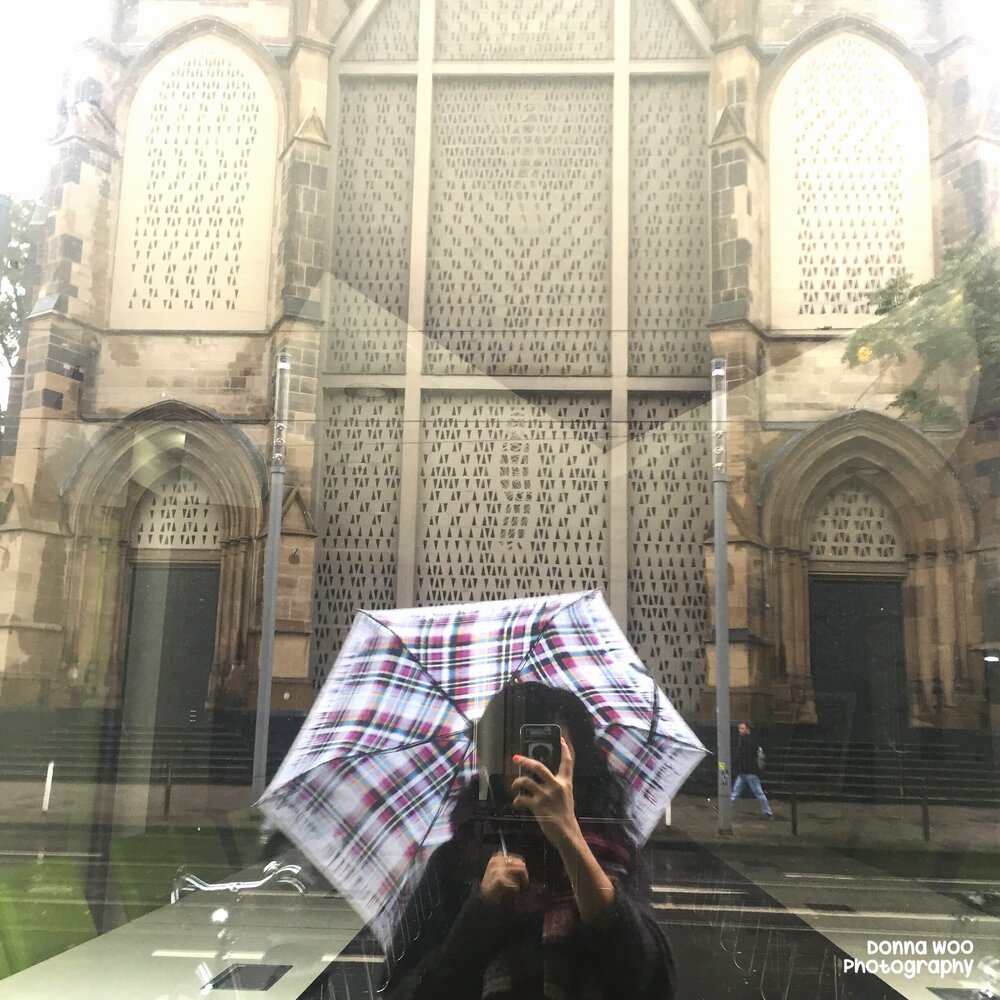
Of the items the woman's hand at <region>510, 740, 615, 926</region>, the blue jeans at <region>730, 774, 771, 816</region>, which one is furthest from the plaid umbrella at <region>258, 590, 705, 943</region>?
the blue jeans at <region>730, 774, 771, 816</region>

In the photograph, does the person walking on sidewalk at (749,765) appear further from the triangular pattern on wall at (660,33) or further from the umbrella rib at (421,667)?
the triangular pattern on wall at (660,33)

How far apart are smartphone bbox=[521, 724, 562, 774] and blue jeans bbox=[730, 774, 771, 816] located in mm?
2334

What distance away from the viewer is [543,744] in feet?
7.48

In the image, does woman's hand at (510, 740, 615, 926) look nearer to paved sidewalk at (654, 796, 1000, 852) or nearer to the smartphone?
the smartphone

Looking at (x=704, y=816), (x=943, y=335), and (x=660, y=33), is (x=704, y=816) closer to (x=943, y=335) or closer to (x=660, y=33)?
(x=943, y=335)

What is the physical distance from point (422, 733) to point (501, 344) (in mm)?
2811

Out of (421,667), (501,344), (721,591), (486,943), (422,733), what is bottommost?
(486,943)

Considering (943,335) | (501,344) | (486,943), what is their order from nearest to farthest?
(486,943) → (943,335) → (501,344)

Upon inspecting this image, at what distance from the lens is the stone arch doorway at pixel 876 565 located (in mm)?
4621

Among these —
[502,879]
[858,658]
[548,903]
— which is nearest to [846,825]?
[858,658]

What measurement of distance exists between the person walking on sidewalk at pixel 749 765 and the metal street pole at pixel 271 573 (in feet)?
7.50

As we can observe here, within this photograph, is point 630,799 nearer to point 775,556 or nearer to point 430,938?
point 430,938

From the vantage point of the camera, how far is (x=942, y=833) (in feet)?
15.2

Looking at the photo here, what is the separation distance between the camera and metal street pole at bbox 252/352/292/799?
446cm
